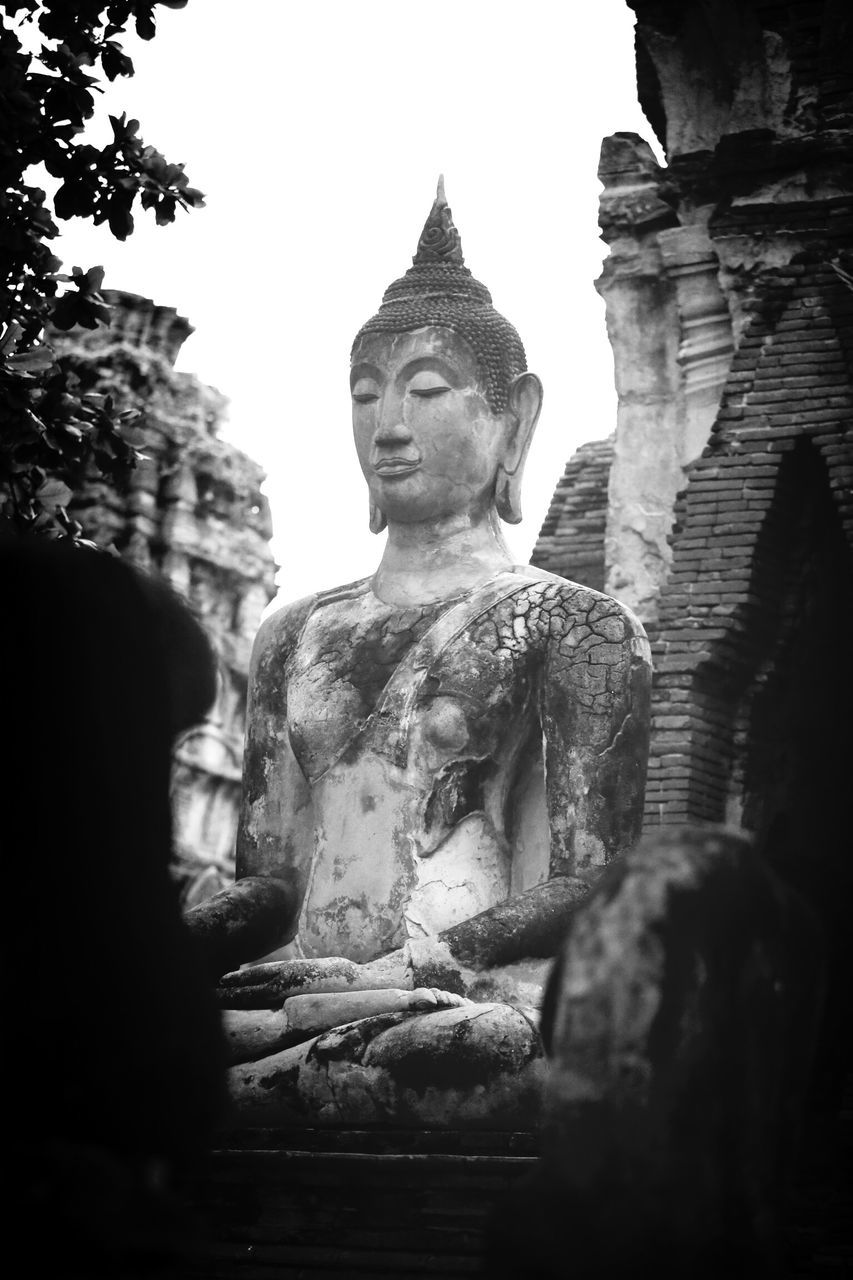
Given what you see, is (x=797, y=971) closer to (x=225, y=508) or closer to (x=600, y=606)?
(x=600, y=606)

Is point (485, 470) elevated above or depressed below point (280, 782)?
above

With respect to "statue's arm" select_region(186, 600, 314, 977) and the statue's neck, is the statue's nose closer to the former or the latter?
the statue's neck

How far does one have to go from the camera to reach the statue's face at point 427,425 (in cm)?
770

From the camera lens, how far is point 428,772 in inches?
286

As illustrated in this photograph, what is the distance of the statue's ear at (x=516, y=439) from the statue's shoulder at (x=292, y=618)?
532 mm

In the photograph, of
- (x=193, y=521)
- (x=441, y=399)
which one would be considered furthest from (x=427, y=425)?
(x=193, y=521)

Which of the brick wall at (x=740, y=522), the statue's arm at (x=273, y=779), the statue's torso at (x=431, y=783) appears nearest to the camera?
the statue's torso at (x=431, y=783)

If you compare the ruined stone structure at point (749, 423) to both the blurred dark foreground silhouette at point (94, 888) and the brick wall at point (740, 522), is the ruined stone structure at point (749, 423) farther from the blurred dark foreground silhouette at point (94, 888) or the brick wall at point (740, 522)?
the blurred dark foreground silhouette at point (94, 888)

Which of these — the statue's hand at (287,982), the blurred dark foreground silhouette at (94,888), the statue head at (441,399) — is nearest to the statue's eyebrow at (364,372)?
the statue head at (441,399)

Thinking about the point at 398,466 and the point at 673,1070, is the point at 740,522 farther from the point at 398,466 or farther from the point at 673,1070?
the point at 673,1070

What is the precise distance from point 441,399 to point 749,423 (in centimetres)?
943

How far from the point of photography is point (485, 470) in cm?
780

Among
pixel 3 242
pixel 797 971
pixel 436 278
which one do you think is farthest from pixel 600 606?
pixel 797 971

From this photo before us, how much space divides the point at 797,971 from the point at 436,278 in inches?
182
